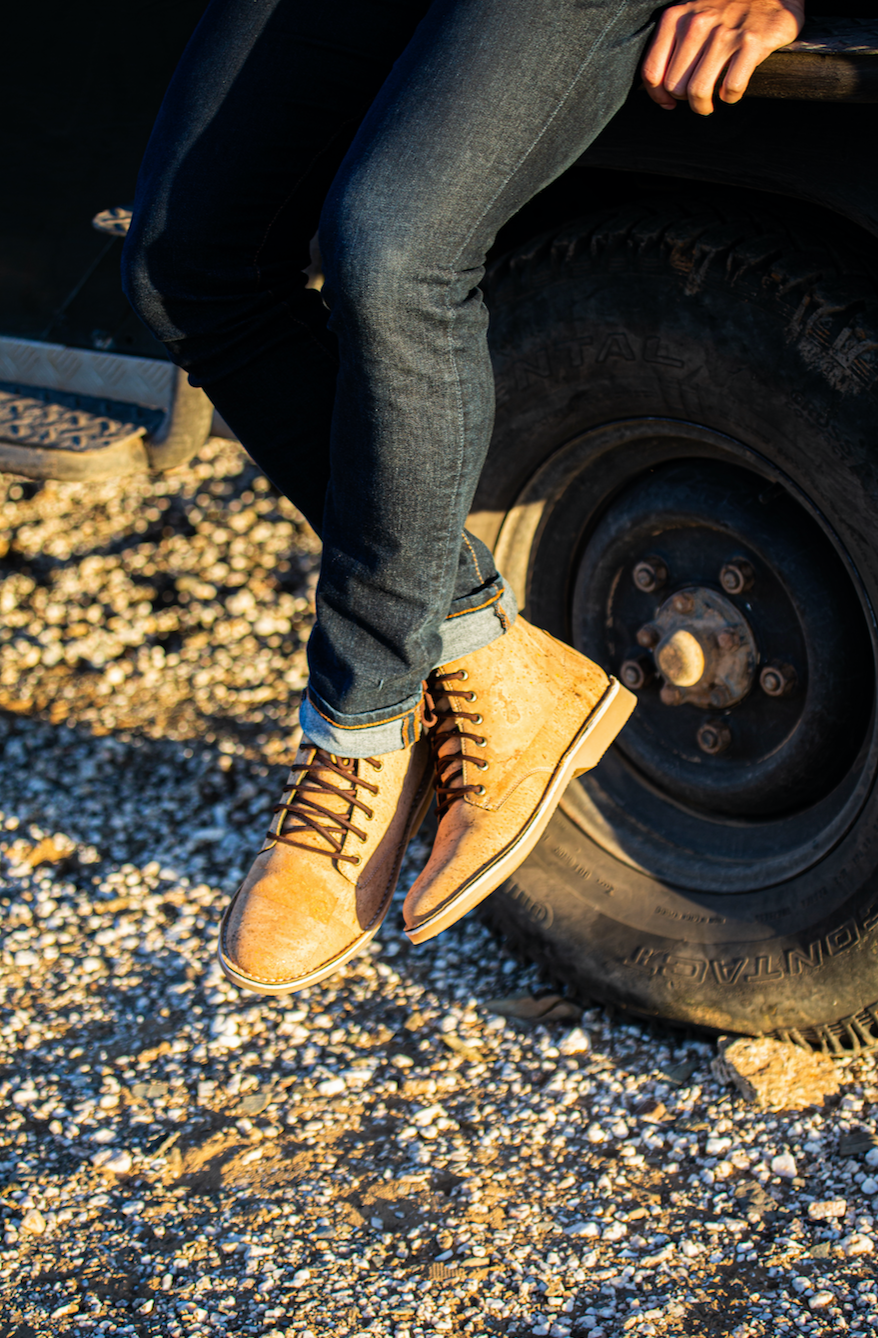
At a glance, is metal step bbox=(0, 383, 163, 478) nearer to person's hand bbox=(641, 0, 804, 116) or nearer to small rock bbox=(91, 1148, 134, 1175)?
small rock bbox=(91, 1148, 134, 1175)

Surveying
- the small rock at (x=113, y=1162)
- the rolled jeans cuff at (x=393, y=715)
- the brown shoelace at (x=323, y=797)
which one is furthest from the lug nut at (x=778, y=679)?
the small rock at (x=113, y=1162)

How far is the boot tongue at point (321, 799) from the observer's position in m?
1.77

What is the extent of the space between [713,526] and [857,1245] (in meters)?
1.22

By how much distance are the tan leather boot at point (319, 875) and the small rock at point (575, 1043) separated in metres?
0.56

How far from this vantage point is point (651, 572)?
213 cm

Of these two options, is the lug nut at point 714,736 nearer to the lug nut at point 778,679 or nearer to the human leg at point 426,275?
the lug nut at point 778,679

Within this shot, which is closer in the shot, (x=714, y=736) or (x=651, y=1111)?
(x=651, y=1111)

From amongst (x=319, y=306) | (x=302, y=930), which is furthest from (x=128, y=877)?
(x=319, y=306)

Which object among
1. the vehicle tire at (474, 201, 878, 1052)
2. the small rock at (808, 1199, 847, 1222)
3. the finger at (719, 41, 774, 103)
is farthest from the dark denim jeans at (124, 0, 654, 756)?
the small rock at (808, 1199, 847, 1222)

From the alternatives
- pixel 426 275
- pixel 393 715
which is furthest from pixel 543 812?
pixel 426 275

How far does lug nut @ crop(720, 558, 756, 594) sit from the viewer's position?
200 centimetres

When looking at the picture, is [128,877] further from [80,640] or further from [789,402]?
[789,402]

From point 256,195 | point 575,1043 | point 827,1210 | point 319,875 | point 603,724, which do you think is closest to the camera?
point 256,195

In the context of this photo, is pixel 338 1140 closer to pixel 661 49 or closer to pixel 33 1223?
pixel 33 1223
